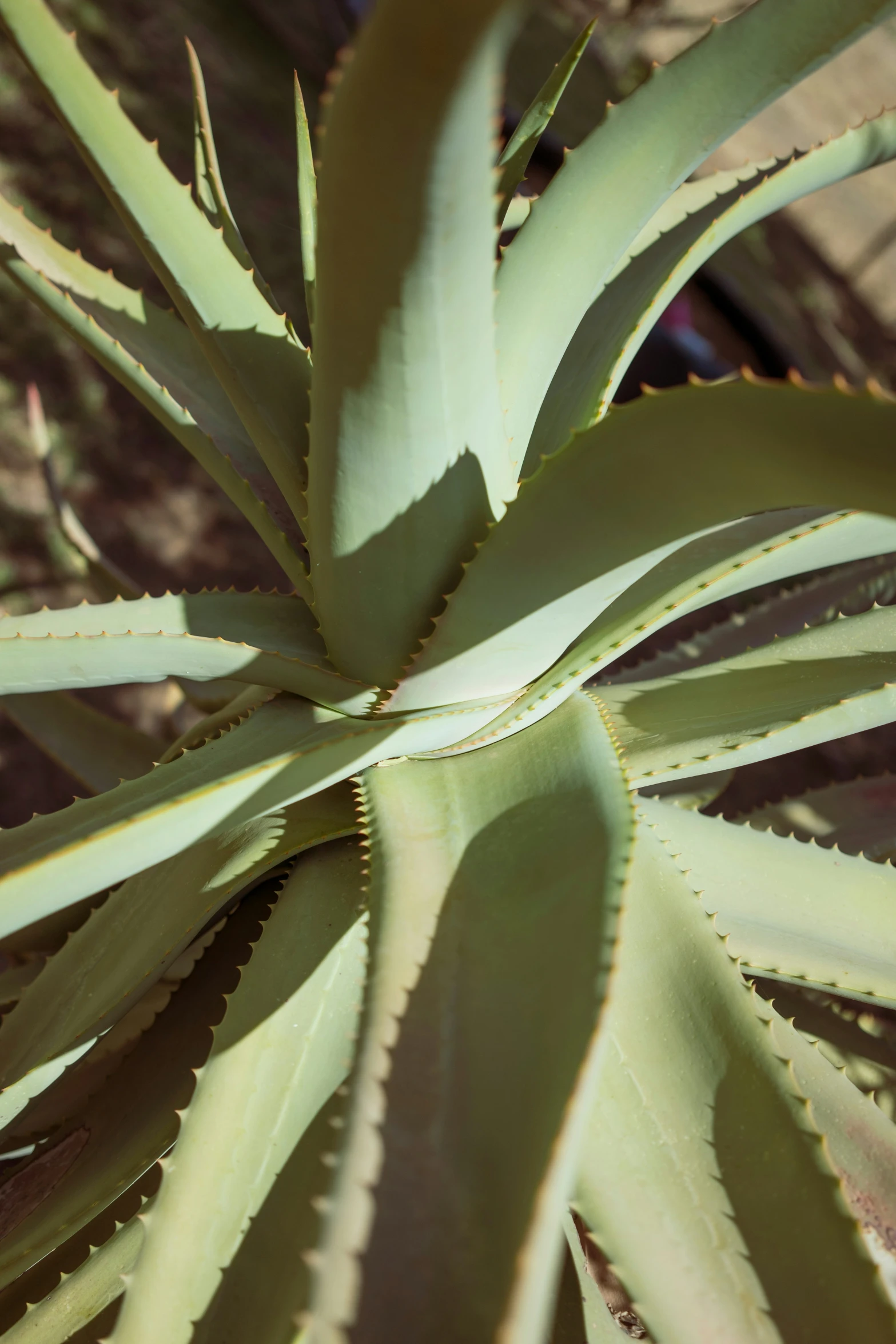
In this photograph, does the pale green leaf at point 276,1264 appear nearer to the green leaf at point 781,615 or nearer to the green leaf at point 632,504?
the green leaf at point 632,504

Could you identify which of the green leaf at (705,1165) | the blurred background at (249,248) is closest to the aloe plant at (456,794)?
the green leaf at (705,1165)

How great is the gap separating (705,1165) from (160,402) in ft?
2.89

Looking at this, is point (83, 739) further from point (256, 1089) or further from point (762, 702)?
point (762, 702)

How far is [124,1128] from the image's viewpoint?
942 millimetres

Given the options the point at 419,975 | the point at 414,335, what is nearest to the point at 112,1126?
the point at 419,975

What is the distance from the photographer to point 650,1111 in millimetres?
700

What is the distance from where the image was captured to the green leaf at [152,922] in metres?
0.83

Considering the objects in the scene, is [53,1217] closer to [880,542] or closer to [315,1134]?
[315,1134]

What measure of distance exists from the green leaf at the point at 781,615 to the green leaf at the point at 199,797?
597 mm

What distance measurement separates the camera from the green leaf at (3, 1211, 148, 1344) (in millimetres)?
810

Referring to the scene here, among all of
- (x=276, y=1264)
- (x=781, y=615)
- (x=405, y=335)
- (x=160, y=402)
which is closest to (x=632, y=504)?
(x=405, y=335)

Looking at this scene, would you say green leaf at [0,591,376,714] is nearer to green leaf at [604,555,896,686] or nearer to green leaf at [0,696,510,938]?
green leaf at [0,696,510,938]

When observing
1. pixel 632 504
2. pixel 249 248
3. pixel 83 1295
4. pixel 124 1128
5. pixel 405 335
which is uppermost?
pixel 249 248

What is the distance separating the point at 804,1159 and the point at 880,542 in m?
0.57
